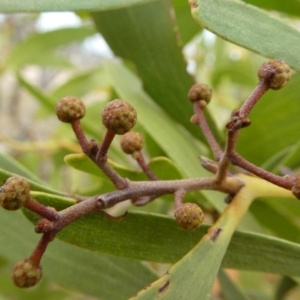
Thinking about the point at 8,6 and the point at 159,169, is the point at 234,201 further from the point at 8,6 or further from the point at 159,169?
the point at 8,6

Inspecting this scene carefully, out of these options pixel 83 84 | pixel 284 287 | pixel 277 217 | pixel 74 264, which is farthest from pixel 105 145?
pixel 83 84

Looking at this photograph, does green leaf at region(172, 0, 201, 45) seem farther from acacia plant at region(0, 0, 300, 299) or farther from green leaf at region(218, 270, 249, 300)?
green leaf at region(218, 270, 249, 300)

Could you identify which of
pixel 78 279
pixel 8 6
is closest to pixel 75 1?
pixel 8 6

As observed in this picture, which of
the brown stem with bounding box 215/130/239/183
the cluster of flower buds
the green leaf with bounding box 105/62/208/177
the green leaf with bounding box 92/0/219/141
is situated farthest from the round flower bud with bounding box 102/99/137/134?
the green leaf with bounding box 92/0/219/141

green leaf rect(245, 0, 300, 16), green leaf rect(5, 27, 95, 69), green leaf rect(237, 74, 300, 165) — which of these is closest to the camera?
green leaf rect(245, 0, 300, 16)

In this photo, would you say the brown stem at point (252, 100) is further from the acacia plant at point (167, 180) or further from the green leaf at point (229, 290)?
the green leaf at point (229, 290)

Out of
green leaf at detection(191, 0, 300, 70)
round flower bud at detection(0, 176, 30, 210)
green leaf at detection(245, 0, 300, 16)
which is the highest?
green leaf at detection(245, 0, 300, 16)

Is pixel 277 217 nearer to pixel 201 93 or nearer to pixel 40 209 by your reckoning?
pixel 201 93
